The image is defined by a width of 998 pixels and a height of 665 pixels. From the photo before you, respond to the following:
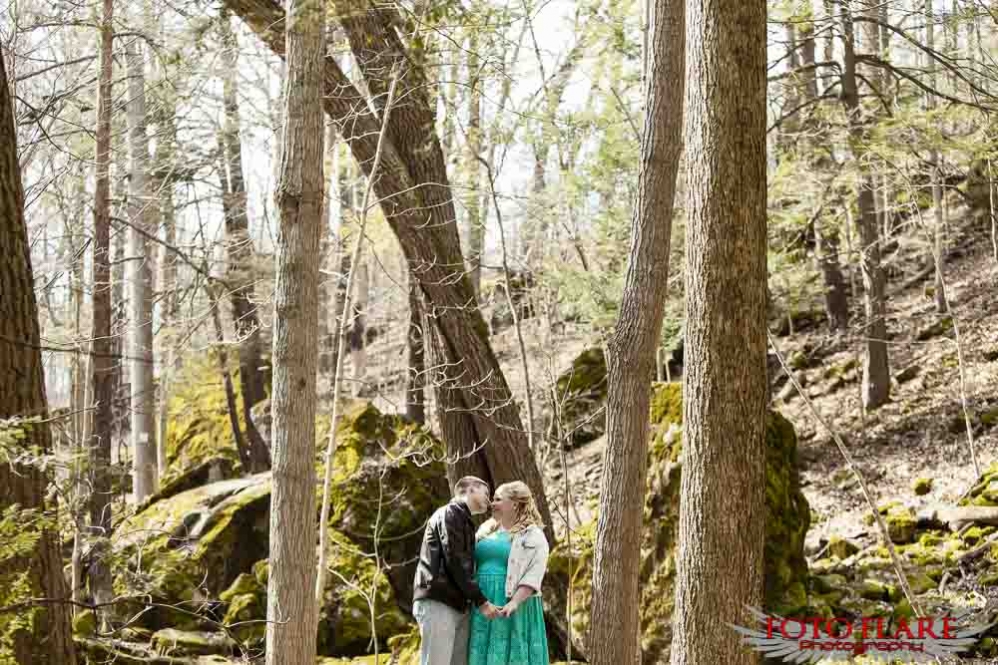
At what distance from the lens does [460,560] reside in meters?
5.23

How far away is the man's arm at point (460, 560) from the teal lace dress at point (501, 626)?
0.16 meters

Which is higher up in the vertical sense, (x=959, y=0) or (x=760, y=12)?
(x=959, y=0)

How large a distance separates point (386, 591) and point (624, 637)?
3540 millimetres

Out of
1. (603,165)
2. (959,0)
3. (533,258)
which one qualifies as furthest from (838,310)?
(959,0)

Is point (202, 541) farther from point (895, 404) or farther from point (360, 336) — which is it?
point (895, 404)

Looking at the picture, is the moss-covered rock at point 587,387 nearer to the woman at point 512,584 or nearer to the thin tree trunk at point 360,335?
the thin tree trunk at point 360,335

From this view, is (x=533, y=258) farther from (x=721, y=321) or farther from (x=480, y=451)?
(x=721, y=321)

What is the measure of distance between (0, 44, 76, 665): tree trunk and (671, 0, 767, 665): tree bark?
2.99 meters

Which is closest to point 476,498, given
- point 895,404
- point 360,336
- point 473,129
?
point 473,129

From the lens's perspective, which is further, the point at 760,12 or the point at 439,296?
the point at 439,296

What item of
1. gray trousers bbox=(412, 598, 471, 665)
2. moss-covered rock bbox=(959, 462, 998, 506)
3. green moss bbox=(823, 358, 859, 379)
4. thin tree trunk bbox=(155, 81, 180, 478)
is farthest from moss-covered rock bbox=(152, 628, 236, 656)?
green moss bbox=(823, 358, 859, 379)

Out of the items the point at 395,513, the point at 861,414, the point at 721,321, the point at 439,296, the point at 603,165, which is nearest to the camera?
the point at 721,321

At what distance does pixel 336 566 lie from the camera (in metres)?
9.31

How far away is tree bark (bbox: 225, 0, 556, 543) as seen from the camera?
8.35 metres
